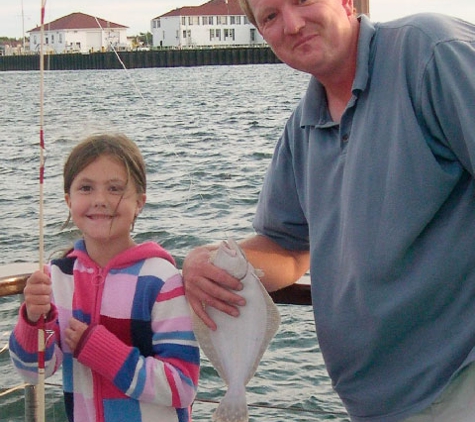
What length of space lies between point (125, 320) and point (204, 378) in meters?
4.15

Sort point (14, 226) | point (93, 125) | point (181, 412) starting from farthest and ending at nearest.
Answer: point (14, 226) → point (93, 125) → point (181, 412)

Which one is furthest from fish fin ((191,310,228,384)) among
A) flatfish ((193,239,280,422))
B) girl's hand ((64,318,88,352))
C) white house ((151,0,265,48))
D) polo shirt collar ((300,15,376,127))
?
white house ((151,0,265,48))

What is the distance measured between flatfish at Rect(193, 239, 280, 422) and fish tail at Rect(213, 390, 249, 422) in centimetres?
2

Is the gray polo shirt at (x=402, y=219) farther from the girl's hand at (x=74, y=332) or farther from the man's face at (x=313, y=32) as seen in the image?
the girl's hand at (x=74, y=332)

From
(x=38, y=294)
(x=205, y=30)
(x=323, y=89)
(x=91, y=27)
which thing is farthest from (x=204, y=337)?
(x=205, y=30)

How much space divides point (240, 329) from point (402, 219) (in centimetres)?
58

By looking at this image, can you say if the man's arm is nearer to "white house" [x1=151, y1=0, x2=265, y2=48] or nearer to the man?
the man

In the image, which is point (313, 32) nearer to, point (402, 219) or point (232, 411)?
point (402, 219)

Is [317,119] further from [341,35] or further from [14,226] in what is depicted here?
[14,226]

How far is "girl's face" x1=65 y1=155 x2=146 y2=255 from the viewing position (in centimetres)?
262

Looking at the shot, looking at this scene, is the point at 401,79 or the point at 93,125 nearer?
the point at 401,79

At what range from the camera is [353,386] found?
248cm

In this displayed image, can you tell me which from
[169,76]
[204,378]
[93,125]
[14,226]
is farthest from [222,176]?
[169,76]

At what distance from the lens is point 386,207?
2.26m
